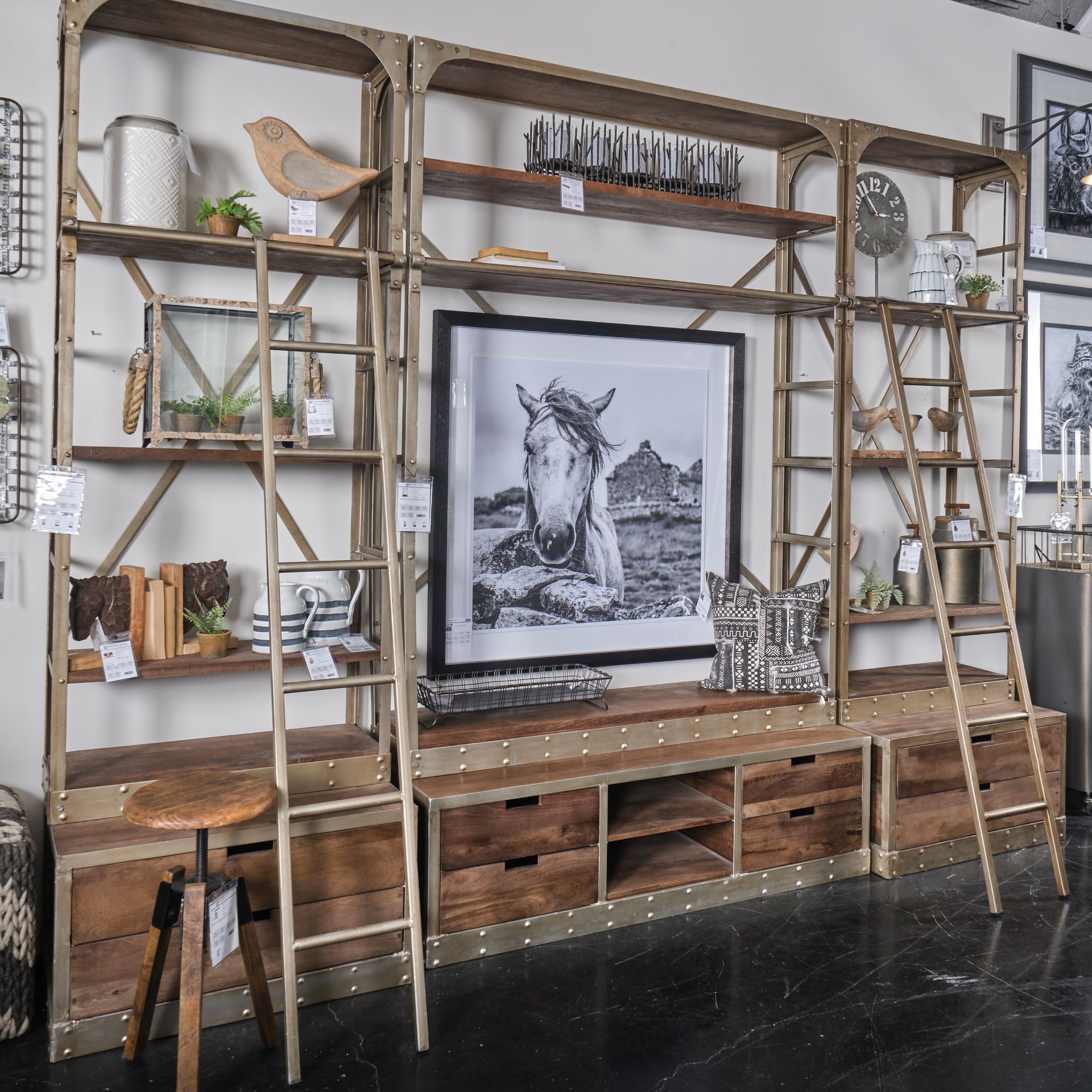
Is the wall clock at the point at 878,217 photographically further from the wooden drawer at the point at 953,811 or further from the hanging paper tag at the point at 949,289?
the wooden drawer at the point at 953,811

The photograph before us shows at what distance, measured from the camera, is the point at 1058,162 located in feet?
16.9

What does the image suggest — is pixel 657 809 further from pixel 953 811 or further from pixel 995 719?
pixel 995 719

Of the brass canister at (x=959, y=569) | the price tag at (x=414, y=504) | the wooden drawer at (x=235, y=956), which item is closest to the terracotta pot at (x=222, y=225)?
the price tag at (x=414, y=504)

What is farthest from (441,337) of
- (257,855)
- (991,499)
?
(991,499)

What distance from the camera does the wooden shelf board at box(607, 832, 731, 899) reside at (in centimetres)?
358

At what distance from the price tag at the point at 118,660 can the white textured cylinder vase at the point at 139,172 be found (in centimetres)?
123

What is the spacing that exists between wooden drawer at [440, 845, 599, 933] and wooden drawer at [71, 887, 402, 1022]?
18 centimetres

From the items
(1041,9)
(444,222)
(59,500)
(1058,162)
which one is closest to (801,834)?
(444,222)

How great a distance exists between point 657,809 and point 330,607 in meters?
1.40

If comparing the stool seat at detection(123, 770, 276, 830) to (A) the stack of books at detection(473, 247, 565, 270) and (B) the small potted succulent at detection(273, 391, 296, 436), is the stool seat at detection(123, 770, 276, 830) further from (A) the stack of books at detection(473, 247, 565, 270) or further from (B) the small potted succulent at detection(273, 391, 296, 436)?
(A) the stack of books at detection(473, 247, 565, 270)

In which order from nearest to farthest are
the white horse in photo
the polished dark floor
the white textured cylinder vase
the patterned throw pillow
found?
the polished dark floor < the white textured cylinder vase < the white horse in photo < the patterned throw pillow

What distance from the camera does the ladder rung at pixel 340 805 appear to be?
9.14 ft

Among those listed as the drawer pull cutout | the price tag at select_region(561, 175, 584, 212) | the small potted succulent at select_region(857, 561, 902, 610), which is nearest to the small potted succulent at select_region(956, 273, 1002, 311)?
the small potted succulent at select_region(857, 561, 902, 610)

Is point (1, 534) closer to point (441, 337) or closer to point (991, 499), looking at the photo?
point (441, 337)
